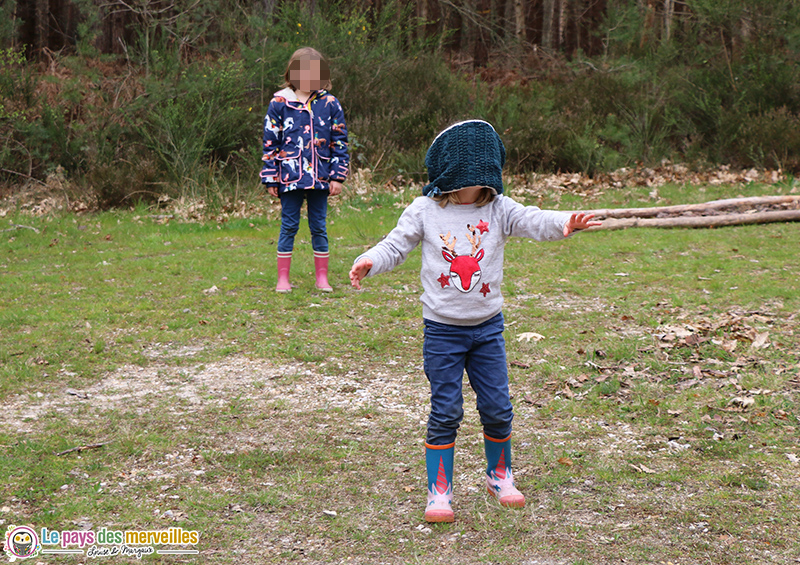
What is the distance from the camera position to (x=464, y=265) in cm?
325

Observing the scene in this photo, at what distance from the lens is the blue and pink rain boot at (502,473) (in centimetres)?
341

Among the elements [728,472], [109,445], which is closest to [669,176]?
[728,472]

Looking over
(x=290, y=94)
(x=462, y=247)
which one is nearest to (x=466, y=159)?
(x=462, y=247)

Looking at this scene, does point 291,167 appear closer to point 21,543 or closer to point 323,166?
point 323,166

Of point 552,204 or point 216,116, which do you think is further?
point 216,116

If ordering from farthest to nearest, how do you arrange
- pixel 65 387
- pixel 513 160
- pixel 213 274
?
pixel 513 160, pixel 213 274, pixel 65 387

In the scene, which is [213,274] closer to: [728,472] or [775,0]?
[728,472]

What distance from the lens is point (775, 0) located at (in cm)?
1597

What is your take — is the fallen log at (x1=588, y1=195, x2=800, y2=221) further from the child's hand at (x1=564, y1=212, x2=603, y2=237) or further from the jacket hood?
the child's hand at (x1=564, y1=212, x2=603, y2=237)

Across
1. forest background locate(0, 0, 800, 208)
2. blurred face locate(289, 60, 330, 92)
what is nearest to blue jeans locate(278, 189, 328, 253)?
blurred face locate(289, 60, 330, 92)

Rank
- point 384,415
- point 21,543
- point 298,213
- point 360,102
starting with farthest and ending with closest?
point 360,102 < point 298,213 < point 384,415 < point 21,543

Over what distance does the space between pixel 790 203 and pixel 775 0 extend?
7176 mm

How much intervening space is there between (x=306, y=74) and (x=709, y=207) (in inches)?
271

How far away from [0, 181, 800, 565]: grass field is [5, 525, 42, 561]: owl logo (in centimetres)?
9
